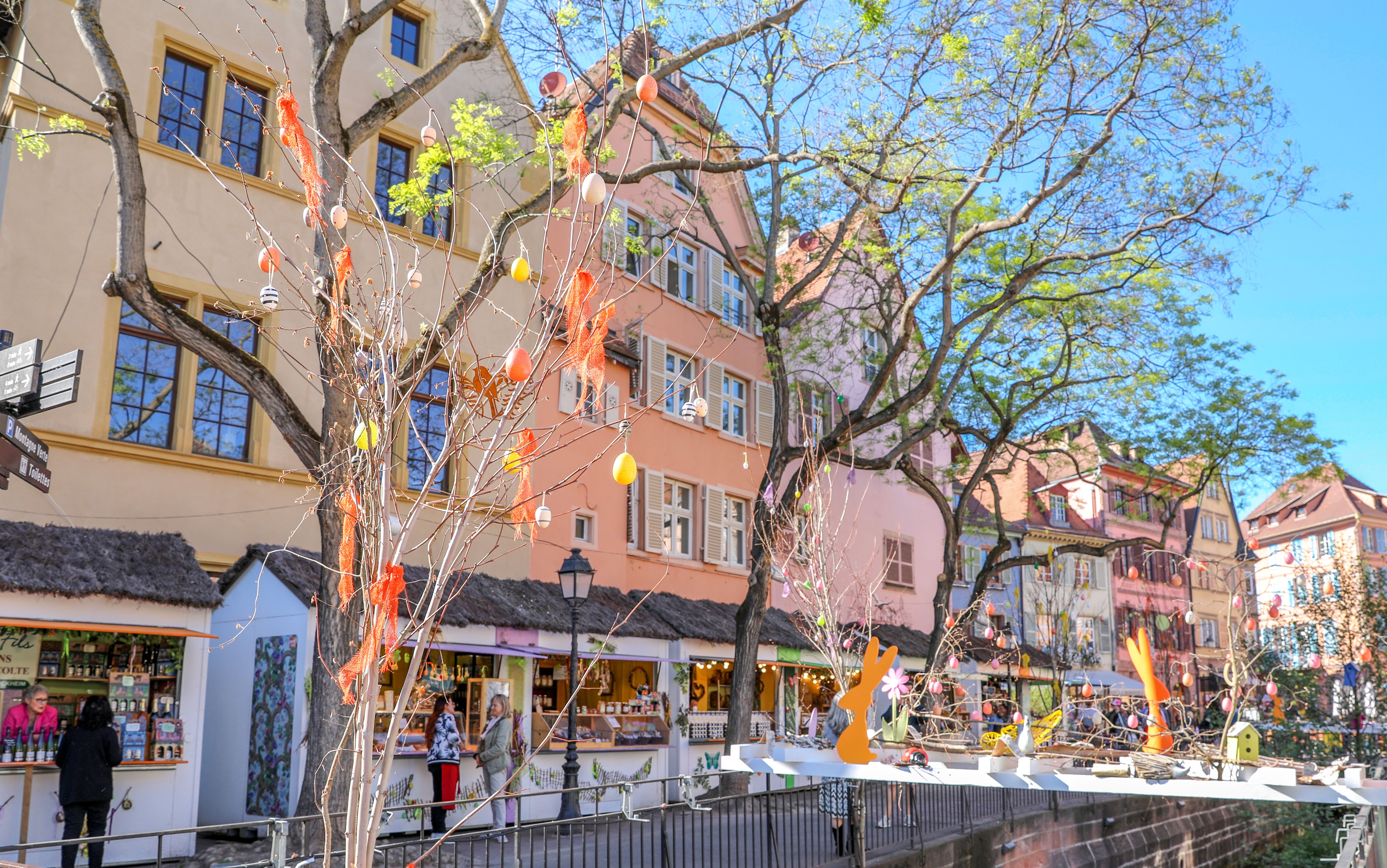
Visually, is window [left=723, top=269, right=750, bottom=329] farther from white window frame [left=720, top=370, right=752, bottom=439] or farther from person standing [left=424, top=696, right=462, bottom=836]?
person standing [left=424, top=696, right=462, bottom=836]

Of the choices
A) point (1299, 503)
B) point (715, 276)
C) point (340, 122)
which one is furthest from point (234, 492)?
point (1299, 503)

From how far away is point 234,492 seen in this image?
1390 centimetres

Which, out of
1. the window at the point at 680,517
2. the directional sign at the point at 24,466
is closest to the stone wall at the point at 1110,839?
the window at the point at 680,517

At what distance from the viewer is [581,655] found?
1603 centimetres

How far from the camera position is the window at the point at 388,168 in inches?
639

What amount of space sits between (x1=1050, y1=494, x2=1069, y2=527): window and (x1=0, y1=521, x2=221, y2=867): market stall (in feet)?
121

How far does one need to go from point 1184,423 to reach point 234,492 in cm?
1895

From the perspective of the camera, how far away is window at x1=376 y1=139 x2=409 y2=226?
639 inches

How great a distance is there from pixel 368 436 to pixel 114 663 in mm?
9697

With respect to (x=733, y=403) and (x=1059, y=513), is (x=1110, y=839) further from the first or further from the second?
(x=1059, y=513)

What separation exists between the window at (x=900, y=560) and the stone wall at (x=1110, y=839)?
26.2 ft

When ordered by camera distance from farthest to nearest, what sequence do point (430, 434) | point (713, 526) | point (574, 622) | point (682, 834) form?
point (713, 526) < point (430, 434) < point (574, 622) < point (682, 834)

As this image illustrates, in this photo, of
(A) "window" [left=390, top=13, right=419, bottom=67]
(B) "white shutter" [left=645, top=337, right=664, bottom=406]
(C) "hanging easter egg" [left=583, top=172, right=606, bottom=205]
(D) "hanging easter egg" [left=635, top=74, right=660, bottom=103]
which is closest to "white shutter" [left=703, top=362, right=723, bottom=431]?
(B) "white shutter" [left=645, top=337, right=664, bottom=406]

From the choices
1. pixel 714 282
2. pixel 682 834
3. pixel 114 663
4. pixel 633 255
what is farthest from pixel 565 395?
pixel 682 834
